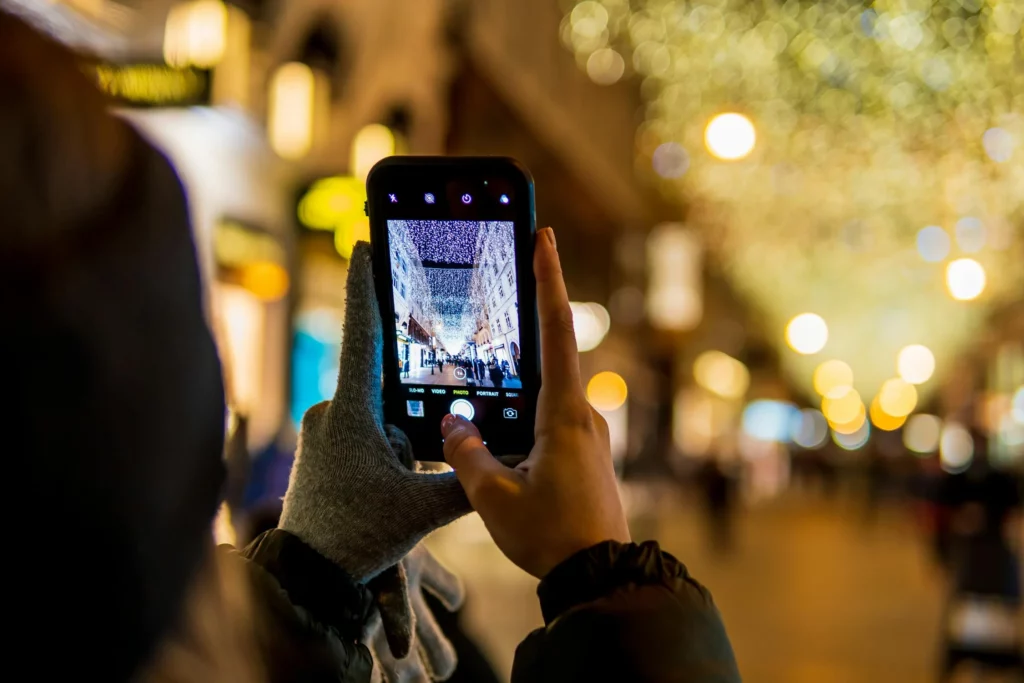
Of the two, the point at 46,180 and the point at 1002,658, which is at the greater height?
the point at 46,180

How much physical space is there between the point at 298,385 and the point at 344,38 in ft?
11.8

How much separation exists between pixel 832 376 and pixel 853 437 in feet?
124

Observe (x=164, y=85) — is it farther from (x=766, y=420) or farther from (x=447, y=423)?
(x=766, y=420)

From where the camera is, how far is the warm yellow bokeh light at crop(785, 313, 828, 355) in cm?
2598

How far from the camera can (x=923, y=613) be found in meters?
11.5

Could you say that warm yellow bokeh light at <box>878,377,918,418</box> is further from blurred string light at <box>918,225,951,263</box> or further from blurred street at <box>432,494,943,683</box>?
blurred string light at <box>918,225,951,263</box>

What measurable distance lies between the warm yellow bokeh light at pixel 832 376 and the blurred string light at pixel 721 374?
9.37 feet

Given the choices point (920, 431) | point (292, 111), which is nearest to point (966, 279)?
point (292, 111)

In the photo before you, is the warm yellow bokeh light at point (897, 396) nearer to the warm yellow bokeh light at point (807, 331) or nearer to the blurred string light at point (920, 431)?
the blurred string light at point (920, 431)

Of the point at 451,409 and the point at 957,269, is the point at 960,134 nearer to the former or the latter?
the point at 957,269

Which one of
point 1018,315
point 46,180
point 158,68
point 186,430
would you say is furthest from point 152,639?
point 1018,315

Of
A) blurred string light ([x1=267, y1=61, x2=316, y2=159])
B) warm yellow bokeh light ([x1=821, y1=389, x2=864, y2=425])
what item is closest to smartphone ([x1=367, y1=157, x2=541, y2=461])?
blurred string light ([x1=267, y1=61, x2=316, y2=159])

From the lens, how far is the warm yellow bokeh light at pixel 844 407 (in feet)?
190

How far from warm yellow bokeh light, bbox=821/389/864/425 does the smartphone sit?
5700 cm
